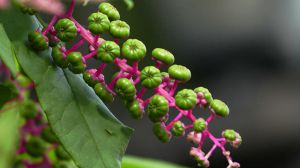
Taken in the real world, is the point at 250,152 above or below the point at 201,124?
below

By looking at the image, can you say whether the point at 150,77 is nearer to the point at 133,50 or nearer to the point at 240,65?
the point at 133,50

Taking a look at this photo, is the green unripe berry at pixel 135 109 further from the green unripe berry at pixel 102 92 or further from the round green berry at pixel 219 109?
the round green berry at pixel 219 109

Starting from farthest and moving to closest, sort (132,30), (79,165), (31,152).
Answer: (132,30), (31,152), (79,165)

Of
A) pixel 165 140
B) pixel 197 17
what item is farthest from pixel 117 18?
pixel 197 17

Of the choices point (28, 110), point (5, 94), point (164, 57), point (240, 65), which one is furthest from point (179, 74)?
point (240, 65)

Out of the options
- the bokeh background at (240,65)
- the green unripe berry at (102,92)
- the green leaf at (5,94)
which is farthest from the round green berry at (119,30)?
the bokeh background at (240,65)

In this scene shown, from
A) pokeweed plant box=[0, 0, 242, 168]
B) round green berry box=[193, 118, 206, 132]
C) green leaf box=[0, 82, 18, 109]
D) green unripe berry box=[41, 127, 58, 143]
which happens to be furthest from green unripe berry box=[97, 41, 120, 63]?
green unripe berry box=[41, 127, 58, 143]

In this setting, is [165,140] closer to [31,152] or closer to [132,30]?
[31,152]
